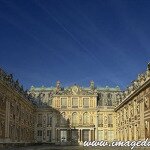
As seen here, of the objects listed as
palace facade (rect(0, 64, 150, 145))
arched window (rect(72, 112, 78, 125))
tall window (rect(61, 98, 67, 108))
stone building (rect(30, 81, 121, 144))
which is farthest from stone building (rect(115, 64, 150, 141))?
tall window (rect(61, 98, 67, 108))

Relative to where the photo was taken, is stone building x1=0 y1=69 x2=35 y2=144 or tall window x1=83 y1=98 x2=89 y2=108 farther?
tall window x1=83 y1=98 x2=89 y2=108

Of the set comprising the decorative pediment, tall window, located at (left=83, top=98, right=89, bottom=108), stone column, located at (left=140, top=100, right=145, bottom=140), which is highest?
the decorative pediment

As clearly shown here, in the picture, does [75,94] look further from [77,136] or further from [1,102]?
[1,102]

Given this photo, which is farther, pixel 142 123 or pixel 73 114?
pixel 73 114

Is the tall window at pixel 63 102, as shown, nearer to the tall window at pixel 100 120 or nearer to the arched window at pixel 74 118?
the arched window at pixel 74 118

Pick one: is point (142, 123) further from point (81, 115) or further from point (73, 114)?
point (73, 114)

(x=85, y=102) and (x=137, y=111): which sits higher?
(x=85, y=102)

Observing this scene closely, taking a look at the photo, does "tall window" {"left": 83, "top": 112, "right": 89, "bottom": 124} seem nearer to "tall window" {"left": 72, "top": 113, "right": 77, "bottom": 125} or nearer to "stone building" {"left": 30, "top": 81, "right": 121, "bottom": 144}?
"stone building" {"left": 30, "top": 81, "right": 121, "bottom": 144}

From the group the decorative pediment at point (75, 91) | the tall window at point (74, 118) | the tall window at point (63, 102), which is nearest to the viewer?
the tall window at point (74, 118)

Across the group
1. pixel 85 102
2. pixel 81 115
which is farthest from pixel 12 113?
pixel 85 102

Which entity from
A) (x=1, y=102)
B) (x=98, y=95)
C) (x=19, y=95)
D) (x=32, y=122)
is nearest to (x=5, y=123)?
(x=1, y=102)

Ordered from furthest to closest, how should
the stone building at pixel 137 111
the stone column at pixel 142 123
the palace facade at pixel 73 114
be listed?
the palace facade at pixel 73 114, the stone column at pixel 142 123, the stone building at pixel 137 111

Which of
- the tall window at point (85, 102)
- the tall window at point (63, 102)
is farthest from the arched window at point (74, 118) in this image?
the tall window at point (85, 102)

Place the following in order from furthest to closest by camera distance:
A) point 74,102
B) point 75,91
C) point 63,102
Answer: point 75,91 < point 74,102 < point 63,102
